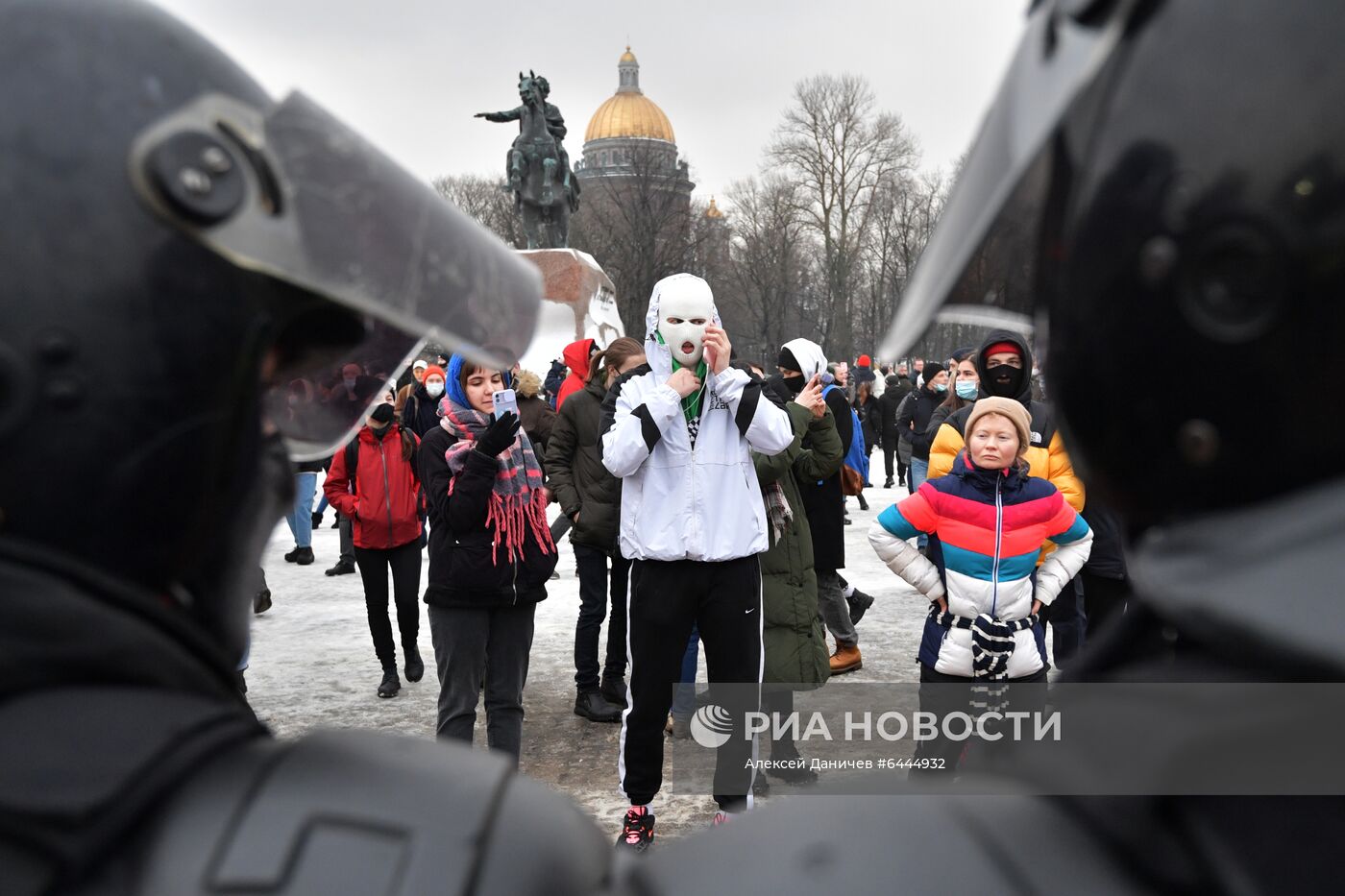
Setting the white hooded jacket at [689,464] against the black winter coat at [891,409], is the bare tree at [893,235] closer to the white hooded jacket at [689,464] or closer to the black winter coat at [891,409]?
the black winter coat at [891,409]

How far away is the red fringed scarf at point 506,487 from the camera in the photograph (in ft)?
14.4

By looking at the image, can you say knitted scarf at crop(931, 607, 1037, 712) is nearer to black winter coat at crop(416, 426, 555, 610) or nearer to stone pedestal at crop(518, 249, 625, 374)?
black winter coat at crop(416, 426, 555, 610)

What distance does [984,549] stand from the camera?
3727mm

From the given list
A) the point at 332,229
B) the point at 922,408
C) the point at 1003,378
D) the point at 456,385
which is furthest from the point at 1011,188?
the point at 922,408

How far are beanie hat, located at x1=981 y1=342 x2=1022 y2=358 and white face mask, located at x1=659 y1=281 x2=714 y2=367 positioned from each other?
5.10 feet

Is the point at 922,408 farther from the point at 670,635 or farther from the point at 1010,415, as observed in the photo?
the point at 670,635

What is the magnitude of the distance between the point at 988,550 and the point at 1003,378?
1.36m

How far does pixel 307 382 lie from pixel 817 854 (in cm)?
114

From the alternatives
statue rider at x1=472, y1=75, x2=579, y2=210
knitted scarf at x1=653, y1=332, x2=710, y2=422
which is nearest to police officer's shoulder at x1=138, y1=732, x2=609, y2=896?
knitted scarf at x1=653, y1=332, x2=710, y2=422

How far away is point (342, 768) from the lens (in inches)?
35.0

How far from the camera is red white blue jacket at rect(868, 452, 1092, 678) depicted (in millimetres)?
3717

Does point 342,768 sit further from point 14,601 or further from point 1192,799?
point 1192,799

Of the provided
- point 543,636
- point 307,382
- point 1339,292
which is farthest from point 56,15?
point 543,636

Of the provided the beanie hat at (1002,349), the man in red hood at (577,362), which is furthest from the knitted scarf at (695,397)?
the man in red hood at (577,362)
